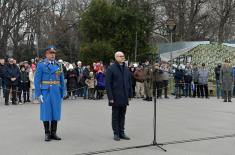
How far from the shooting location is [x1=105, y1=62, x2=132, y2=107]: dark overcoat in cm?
1009

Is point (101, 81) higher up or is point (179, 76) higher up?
point (179, 76)

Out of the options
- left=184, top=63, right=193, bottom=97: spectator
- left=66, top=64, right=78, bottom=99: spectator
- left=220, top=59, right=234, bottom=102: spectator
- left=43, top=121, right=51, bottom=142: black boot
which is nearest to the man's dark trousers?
Result: left=43, top=121, right=51, bottom=142: black boot

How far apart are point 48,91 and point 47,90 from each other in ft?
0.11

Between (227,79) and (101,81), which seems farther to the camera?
(101,81)

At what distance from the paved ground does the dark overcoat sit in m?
0.88

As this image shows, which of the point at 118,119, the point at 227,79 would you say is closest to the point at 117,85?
the point at 118,119

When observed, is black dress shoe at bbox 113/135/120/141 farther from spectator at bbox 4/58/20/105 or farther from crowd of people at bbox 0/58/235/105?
spectator at bbox 4/58/20/105

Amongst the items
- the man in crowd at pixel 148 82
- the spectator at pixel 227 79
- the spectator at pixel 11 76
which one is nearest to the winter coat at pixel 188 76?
the spectator at pixel 227 79

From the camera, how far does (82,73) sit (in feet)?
74.0

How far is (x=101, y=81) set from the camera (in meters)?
22.2

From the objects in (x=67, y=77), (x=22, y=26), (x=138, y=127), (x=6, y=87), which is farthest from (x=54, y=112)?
(x=22, y=26)

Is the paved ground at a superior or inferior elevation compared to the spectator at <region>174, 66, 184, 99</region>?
inferior

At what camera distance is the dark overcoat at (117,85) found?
33.1 ft

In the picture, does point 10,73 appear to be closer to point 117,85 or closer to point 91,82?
point 91,82
